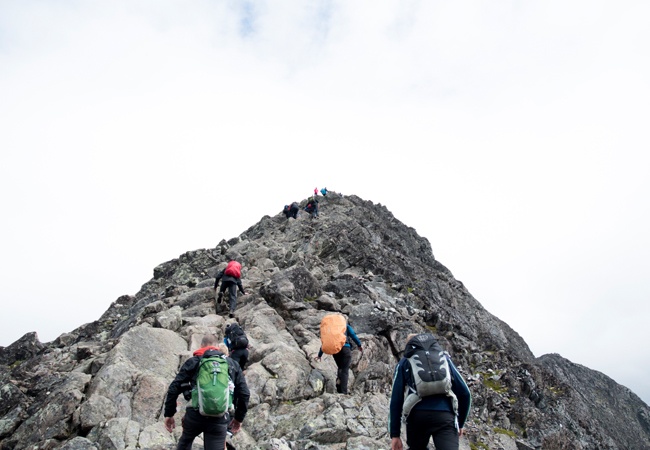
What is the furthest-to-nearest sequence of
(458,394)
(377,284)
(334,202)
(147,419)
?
(334,202) < (377,284) < (147,419) < (458,394)

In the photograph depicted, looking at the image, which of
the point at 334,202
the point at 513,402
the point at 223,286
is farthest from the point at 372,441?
the point at 334,202

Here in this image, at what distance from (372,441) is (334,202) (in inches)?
1774

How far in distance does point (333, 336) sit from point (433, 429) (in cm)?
810

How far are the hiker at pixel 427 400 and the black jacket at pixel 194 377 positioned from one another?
3209 mm

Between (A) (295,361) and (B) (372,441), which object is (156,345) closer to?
(A) (295,361)

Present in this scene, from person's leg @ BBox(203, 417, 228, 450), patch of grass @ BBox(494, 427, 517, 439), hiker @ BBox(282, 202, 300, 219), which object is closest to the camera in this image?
person's leg @ BBox(203, 417, 228, 450)

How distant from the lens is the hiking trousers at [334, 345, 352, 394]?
15.9 m

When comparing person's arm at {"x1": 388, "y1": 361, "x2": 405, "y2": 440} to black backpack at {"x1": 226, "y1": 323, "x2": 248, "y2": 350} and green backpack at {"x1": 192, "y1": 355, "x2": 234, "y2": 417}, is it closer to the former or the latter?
green backpack at {"x1": 192, "y1": 355, "x2": 234, "y2": 417}

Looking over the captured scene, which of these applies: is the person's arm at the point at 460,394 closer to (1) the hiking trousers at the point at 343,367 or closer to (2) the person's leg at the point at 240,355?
(1) the hiking trousers at the point at 343,367

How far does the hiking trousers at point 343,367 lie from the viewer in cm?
1593

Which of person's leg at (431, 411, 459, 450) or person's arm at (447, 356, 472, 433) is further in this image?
person's arm at (447, 356, 472, 433)

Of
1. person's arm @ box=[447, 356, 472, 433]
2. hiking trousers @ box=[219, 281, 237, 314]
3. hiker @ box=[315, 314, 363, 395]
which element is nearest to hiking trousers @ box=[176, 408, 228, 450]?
person's arm @ box=[447, 356, 472, 433]

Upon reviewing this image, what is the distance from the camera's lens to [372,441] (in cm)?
1284

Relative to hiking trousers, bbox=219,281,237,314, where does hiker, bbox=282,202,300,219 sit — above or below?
above
